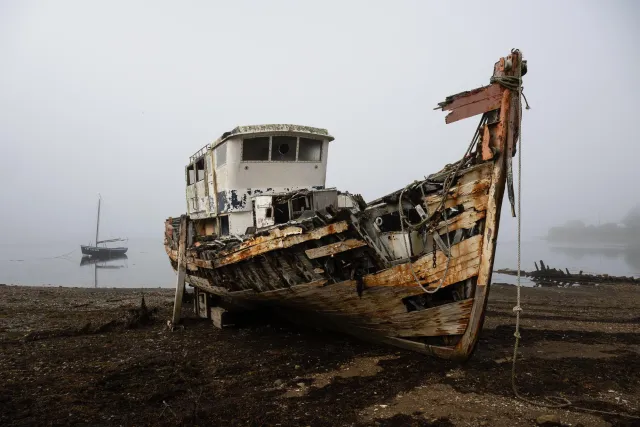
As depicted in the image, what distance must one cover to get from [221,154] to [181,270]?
122 inches

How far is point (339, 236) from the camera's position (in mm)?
6086

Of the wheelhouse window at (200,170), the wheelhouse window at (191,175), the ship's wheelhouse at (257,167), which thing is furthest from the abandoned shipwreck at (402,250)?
the wheelhouse window at (191,175)

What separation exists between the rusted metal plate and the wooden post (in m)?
4.92

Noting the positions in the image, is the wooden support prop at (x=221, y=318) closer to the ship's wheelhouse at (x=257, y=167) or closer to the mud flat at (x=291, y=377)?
the mud flat at (x=291, y=377)

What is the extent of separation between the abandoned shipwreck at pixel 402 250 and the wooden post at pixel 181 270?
5.45ft

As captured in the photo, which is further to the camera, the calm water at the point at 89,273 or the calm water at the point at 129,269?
the calm water at the point at 129,269

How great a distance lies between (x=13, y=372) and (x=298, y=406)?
4.68 meters

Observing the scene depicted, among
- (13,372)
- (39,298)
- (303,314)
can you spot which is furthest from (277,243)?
(39,298)

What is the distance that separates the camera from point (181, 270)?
33.6 ft

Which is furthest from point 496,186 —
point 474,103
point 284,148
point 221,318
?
point 221,318

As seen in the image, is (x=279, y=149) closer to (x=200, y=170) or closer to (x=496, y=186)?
(x=200, y=170)

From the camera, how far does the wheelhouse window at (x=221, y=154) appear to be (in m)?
9.30

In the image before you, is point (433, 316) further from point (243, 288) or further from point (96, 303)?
point (96, 303)

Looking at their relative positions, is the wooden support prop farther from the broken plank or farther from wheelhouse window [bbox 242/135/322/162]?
the broken plank
